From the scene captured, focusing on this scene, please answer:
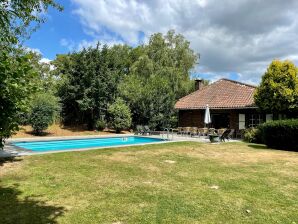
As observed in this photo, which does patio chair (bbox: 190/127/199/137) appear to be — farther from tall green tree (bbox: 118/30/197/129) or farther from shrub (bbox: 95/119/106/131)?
shrub (bbox: 95/119/106/131)

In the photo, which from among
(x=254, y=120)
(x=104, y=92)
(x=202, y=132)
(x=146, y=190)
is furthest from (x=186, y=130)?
(x=146, y=190)

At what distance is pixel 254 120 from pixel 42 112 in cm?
1679

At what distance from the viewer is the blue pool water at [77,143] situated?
17.2m

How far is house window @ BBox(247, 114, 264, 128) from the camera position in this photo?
21719 mm

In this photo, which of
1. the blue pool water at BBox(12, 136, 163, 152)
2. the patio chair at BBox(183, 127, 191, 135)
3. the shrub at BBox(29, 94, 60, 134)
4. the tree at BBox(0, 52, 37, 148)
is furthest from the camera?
the patio chair at BBox(183, 127, 191, 135)

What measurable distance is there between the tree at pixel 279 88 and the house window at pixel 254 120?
2.91m

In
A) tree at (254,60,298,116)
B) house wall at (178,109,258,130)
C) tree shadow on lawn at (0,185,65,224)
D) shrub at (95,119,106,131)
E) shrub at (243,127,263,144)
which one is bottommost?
tree shadow on lawn at (0,185,65,224)

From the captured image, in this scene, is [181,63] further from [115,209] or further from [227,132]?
[115,209]

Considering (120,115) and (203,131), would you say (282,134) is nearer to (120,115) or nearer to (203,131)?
(203,131)

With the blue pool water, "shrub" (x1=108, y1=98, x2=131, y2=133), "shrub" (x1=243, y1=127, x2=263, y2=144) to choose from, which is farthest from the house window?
"shrub" (x1=108, y1=98, x2=131, y2=133)

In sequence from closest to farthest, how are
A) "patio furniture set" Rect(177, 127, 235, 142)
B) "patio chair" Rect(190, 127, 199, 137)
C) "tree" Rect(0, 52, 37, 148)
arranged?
"tree" Rect(0, 52, 37, 148) → "patio furniture set" Rect(177, 127, 235, 142) → "patio chair" Rect(190, 127, 199, 137)

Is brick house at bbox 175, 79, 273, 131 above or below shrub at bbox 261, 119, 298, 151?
above

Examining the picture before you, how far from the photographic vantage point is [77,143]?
1995 centimetres

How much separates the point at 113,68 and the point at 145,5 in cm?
1142
